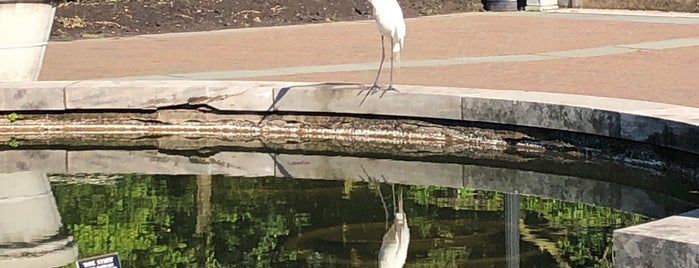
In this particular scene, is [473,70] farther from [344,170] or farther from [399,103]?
[344,170]

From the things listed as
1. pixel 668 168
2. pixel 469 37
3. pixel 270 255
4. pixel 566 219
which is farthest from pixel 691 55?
pixel 270 255

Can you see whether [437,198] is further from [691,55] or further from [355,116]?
[691,55]

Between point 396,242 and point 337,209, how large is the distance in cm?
82

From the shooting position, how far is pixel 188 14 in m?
17.3

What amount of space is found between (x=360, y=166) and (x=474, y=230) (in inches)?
74.2

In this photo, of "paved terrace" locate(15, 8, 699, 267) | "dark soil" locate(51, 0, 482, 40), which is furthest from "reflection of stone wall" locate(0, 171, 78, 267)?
"dark soil" locate(51, 0, 482, 40)

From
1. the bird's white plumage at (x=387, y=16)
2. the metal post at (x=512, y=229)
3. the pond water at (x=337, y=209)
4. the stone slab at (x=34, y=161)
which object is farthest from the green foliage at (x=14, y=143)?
the metal post at (x=512, y=229)

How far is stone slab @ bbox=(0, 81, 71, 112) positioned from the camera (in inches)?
397

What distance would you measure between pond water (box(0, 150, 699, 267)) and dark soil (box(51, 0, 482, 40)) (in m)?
7.04

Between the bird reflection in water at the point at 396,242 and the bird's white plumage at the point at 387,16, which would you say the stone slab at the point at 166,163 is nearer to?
the bird's white plumage at the point at 387,16

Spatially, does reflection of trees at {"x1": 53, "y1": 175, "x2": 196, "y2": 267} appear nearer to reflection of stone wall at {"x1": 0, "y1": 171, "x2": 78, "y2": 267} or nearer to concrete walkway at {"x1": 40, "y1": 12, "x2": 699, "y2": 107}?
reflection of stone wall at {"x1": 0, "y1": 171, "x2": 78, "y2": 267}

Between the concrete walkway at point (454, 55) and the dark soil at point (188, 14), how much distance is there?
2.09 ft

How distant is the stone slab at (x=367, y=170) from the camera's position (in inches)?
336

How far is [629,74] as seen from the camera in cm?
1111
